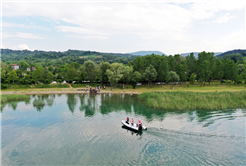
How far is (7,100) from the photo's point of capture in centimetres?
5184

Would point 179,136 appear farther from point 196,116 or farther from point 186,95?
point 186,95

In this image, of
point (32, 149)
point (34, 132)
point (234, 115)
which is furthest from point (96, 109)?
point (234, 115)

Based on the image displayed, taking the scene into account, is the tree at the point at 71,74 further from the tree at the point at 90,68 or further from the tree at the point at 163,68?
the tree at the point at 163,68

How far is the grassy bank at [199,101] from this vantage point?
40.0 metres

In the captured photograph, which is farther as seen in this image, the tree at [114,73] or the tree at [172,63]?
the tree at [172,63]

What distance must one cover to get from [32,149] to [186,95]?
41.2 metres

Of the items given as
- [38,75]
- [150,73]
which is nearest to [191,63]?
[150,73]

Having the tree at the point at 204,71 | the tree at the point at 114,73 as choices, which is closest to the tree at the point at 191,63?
the tree at the point at 204,71

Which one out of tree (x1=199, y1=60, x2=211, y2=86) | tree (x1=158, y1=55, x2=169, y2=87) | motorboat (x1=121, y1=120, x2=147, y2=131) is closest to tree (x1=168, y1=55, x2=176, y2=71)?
tree (x1=158, y1=55, x2=169, y2=87)

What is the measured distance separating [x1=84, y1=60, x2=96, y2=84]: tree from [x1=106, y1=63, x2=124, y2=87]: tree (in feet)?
32.8

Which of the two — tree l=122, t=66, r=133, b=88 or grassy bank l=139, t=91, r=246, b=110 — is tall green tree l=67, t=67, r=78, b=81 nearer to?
tree l=122, t=66, r=133, b=88

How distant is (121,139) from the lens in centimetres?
2459

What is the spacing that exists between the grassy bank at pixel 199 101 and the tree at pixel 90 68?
45.5 meters

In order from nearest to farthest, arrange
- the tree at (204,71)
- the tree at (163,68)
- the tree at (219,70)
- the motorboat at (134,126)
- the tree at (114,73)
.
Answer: the motorboat at (134,126), the tree at (114,73), the tree at (204,71), the tree at (163,68), the tree at (219,70)
